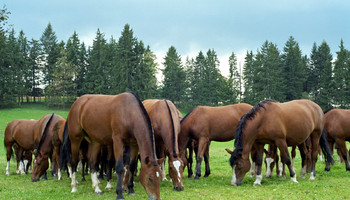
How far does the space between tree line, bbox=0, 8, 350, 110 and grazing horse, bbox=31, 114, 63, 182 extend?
4554 centimetres

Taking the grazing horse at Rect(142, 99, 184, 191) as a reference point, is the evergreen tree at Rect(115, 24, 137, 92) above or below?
above

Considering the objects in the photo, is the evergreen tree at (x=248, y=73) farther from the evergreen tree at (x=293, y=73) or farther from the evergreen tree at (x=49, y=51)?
the evergreen tree at (x=49, y=51)

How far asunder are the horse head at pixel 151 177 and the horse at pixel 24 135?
23.1 feet

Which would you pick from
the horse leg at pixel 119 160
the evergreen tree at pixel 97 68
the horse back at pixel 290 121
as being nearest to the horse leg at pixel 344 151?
the horse back at pixel 290 121

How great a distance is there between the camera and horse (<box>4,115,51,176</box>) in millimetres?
12743

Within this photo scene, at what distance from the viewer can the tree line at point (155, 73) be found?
2319 inches

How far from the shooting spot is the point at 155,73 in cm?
7781

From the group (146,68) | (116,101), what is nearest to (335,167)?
(116,101)

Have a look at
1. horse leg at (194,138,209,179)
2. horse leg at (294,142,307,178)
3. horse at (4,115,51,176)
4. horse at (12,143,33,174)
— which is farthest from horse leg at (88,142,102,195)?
horse leg at (294,142,307,178)

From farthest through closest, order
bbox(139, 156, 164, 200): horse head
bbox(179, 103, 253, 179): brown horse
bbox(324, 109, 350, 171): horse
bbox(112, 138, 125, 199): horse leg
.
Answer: bbox(324, 109, 350, 171): horse
bbox(179, 103, 253, 179): brown horse
bbox(112, 138, 125, 199): horse leg
bbox(139, 156, 164, 200): horse head

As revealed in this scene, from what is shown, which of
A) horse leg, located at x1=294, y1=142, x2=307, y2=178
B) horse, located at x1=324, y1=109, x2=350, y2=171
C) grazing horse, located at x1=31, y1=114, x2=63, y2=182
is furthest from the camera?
horse, located at x1=324, y1=109, x2=350, y2=171

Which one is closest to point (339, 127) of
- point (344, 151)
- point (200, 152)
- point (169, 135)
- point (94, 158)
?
point (344, 151)

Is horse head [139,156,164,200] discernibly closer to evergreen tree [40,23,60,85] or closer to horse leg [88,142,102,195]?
horse leg [88,142,102,195]

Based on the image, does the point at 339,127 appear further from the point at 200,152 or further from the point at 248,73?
the point at 248,73
